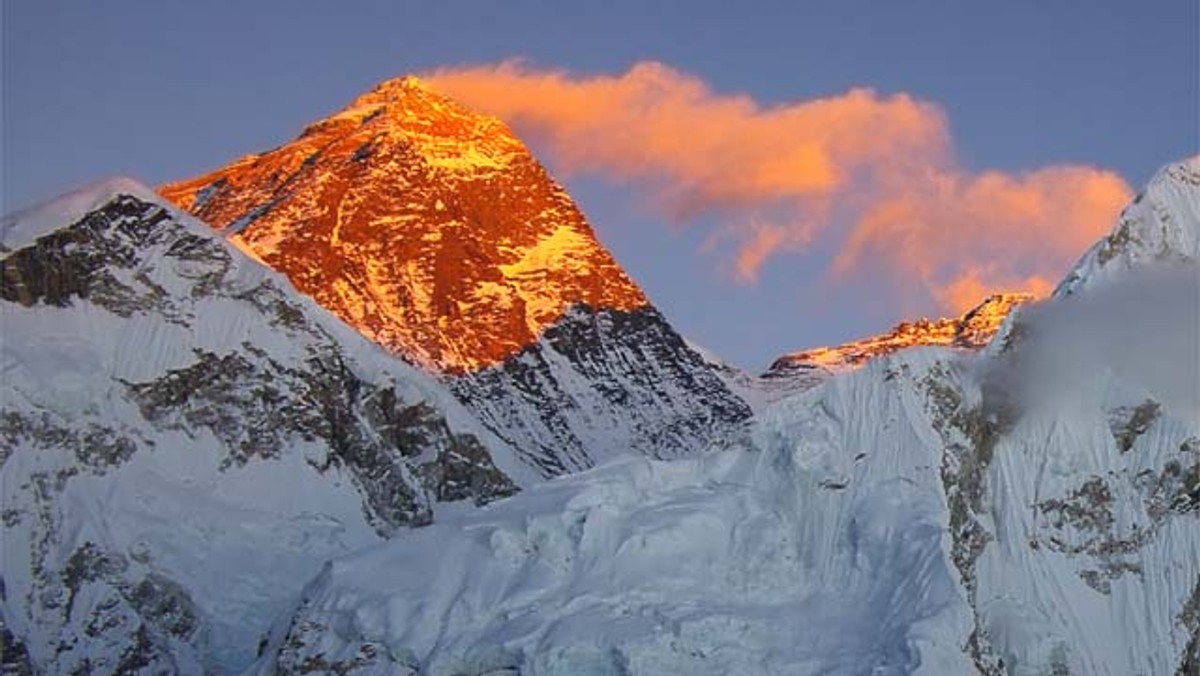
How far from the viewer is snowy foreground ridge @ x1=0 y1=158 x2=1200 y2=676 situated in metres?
120

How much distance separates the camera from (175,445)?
166 metres

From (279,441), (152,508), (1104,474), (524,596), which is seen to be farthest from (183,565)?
(1104,474)

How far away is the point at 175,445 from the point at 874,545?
57.8 metres

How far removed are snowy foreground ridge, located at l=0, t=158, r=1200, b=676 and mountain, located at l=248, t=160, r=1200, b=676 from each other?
6.3 inches

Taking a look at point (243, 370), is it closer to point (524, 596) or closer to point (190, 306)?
point (190, 306)

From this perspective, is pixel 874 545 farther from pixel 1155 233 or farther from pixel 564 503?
pixel 1155 233

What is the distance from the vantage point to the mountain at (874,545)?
11756cm

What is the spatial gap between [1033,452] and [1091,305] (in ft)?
39.2

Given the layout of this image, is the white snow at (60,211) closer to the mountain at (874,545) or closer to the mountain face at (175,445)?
the mountain face at (175,445)

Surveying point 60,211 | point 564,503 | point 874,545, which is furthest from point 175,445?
point 874,545

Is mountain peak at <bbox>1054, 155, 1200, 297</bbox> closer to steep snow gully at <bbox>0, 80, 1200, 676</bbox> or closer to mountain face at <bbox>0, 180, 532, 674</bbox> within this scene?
steep snow gully at <bbox>0, 80, 1200, 676</bbox>

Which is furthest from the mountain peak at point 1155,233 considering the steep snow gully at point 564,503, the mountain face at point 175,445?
the mountain face at point 175,445

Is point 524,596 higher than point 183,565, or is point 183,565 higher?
point 183,565

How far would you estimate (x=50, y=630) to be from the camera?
496 ft
